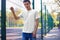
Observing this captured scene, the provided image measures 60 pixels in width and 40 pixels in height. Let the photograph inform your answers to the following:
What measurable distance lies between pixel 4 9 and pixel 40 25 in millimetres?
876

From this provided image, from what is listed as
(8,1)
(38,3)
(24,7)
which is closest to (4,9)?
(8,1)

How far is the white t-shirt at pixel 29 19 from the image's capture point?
2.77 meters

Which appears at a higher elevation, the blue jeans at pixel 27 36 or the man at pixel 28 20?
the man at pixel 28 20

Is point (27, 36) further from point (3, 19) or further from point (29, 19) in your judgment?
point (3, 19)

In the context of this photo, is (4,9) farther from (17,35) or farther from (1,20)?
(17,35)

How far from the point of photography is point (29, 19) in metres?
2.79

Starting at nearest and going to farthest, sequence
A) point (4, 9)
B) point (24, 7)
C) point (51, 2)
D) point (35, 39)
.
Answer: point (4, 9)
point (24, 7)
point (35, 39)
point (51, 2)

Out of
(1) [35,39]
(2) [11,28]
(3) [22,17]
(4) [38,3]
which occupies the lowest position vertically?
(1) [35,39]

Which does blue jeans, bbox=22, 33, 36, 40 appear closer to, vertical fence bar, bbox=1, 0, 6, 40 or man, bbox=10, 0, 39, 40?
man, bbox=10, 0, 39, 40

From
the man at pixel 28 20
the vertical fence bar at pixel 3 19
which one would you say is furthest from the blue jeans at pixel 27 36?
the vertical fence bar at pixel 3 19

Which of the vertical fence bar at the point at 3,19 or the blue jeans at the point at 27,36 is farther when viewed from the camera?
the blue jeans at the point at 27,36

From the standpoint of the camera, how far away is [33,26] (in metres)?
2.83

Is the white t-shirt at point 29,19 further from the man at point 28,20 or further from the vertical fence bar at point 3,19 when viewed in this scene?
the vertical fence bar at point 3,19

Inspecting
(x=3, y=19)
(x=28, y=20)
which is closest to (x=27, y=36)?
(x=28, y=20)
